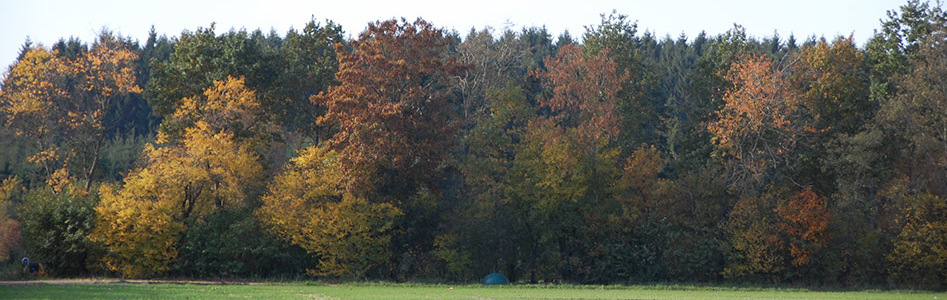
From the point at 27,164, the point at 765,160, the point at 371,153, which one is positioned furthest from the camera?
the point at 27,164

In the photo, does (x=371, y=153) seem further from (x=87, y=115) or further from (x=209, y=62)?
(x=87, y=115)

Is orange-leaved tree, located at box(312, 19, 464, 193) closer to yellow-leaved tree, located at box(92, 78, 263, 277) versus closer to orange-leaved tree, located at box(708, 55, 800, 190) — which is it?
yellow-leaved tree, located at box(92, 78, 263, 277)

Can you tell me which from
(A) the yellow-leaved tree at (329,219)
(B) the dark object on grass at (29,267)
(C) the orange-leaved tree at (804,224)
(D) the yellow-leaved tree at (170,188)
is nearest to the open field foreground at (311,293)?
(A) the yellow-leaved tree at (329,219)

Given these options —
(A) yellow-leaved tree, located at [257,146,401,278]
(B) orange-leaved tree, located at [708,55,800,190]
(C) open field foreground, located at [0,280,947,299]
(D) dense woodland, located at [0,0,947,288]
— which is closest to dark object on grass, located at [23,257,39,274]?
(D) dense woodland, located at [0,0,947,288]

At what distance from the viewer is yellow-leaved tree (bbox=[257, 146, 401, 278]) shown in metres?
46.8

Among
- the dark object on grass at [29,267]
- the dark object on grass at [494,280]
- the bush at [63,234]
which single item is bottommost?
the dark object on grass at [494,280]

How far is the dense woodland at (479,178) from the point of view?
46969 millimetres

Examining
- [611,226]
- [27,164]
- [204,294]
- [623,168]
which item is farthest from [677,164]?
[27,164]

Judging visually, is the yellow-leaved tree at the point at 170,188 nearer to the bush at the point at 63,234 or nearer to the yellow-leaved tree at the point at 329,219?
the bush at the point at 63,234

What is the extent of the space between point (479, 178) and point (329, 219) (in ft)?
31.7

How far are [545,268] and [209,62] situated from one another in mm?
22358

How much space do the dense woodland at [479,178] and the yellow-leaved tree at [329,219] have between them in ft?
0.39

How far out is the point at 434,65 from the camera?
160ft

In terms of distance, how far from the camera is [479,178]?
5234 cm
